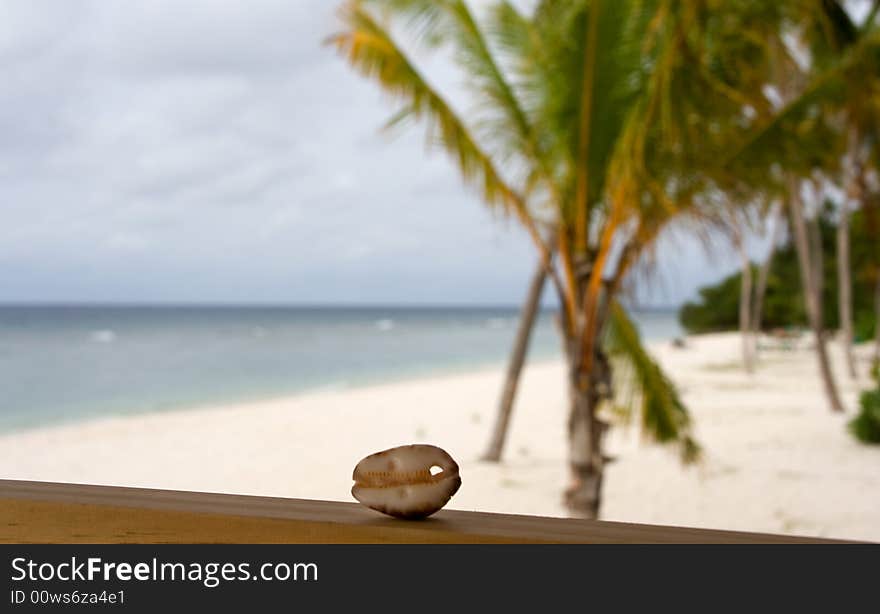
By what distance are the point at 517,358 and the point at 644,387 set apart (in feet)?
7.83

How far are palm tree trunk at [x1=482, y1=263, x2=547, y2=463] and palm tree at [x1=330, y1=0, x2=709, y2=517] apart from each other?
83.1 inches

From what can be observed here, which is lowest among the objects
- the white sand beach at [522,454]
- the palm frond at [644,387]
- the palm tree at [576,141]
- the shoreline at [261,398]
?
the white sand beach at [522,454]

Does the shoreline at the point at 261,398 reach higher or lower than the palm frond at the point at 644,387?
lower

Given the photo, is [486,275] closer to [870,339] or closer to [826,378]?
[870,339]

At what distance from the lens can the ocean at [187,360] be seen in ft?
40.6

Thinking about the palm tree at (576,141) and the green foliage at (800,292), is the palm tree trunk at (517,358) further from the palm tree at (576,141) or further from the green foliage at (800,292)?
the green foliage at (800,292)

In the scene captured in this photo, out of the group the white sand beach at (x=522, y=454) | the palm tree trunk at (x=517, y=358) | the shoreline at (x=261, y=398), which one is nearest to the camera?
the white sand beach at (x=522, y=454)

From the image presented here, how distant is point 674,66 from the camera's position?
272 centimetres

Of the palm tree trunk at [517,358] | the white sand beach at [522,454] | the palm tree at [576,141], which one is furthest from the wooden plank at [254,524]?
the palm tree trunk at [517,358]

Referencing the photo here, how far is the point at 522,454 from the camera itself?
6305mm

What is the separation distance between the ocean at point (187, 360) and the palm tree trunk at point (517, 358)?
105 centimetres

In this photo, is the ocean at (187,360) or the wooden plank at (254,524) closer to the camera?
the wooden plank at (254,524)

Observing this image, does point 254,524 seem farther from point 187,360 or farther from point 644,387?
point 187,360
